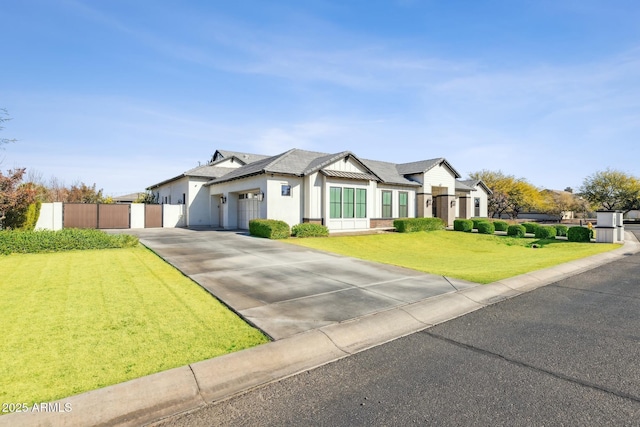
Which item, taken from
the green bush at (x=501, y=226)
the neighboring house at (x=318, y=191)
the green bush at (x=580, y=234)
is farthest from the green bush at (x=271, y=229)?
the green bush at (x=501, y=226)

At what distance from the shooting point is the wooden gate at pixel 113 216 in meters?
26.0

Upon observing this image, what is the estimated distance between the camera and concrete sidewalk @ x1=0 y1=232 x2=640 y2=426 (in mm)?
3012

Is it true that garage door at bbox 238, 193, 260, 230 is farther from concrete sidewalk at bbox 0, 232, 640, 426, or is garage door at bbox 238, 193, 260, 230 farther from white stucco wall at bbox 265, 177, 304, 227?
A: concrete sidewalk at bbox 0, 232, 640, 426

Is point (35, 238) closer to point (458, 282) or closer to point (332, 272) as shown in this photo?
point (332, 272)

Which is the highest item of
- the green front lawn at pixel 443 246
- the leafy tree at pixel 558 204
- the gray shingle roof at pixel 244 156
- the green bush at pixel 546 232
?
the gray shingle roof at pixel 244 156

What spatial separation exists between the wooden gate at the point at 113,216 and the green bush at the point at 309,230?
16.0m

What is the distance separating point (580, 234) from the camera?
19.9 m

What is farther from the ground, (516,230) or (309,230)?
(309,230)

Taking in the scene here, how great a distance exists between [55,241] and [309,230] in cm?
1243

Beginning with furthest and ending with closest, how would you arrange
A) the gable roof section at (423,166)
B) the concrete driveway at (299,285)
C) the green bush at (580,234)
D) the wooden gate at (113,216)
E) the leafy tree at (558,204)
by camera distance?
the leafy tree at (558,204) → the gable roof section at (423,166) → the wooden gate at (113,216) → the green bush at (580,234) → the concrete driveway at (299,285)

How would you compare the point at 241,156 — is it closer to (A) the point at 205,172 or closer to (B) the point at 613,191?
(A) the point at 205,172

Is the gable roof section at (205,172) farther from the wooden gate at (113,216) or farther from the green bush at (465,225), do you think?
the green bush at (465,225)

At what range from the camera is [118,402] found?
315 centimetres

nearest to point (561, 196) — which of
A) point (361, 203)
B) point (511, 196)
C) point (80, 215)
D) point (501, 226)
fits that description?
point (511, 196)
